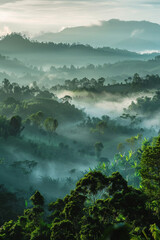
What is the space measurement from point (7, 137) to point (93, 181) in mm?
117515

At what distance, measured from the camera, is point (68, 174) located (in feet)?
462

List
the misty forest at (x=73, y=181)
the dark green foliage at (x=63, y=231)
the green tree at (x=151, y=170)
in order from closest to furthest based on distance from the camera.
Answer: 1. the dark green foliage at (x=63, y=231)
2. the misty forest at (x=73, y=181)
3. the green tree at (x=151, y=170)

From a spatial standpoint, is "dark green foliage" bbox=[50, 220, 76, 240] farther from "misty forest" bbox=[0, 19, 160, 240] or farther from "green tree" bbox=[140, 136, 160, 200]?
"green tree" bbox=[140, 136, 160, 200]

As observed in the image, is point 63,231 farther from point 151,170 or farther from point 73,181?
point 73,181

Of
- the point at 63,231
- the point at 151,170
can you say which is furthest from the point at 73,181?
the point at 63,231

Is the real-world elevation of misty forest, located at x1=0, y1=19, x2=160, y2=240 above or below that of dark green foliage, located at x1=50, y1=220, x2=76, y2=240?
above

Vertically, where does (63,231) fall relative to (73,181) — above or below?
below

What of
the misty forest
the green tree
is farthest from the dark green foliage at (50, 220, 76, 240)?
the green tree

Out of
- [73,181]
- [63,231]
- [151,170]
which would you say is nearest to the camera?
[63,231]

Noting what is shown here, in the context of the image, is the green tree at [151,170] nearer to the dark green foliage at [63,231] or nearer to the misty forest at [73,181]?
the misty forest at [73,181]

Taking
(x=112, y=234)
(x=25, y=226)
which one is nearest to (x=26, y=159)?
(x=25, y=226)

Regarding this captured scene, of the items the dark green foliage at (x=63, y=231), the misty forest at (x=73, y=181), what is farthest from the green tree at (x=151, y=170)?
the dark green foliage at (x=63, y=231)

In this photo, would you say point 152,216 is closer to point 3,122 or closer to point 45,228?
point 45,228

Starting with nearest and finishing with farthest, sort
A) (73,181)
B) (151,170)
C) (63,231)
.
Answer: (63,231) < (151,170) < (73,181)
